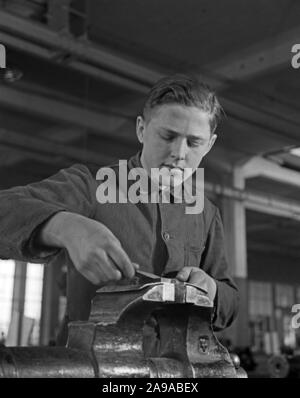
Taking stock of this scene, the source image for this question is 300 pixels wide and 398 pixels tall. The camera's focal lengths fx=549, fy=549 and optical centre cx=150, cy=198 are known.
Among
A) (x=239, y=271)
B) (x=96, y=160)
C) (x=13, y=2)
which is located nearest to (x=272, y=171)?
(x=239, y=271)

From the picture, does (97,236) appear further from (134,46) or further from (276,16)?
(276,16)

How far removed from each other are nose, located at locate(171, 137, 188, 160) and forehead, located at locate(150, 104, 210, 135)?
0.05 ft

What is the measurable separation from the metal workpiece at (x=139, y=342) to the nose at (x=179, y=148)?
0.85ft

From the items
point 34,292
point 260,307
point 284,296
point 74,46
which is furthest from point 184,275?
point 284,296

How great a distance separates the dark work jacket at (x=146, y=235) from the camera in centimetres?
80

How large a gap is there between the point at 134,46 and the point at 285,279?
34.4 ft

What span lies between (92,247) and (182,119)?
0.31 metres

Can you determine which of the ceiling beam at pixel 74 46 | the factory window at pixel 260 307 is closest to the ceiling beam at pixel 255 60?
the ceiling beam at pixel 74 46

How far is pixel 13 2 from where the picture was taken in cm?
324

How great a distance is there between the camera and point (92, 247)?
561 millimetres

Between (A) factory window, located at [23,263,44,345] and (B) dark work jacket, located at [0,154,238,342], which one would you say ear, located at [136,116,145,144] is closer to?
(B) dark work jacket, located at [0,154,238,342]

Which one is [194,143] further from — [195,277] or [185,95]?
[195,277]

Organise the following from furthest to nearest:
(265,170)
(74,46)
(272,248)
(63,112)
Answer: (272,248)
(265,170)
(63,112)
(74,46)

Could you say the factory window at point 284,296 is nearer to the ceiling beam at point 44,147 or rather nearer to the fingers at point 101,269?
the ceiling beam at point 44,147
